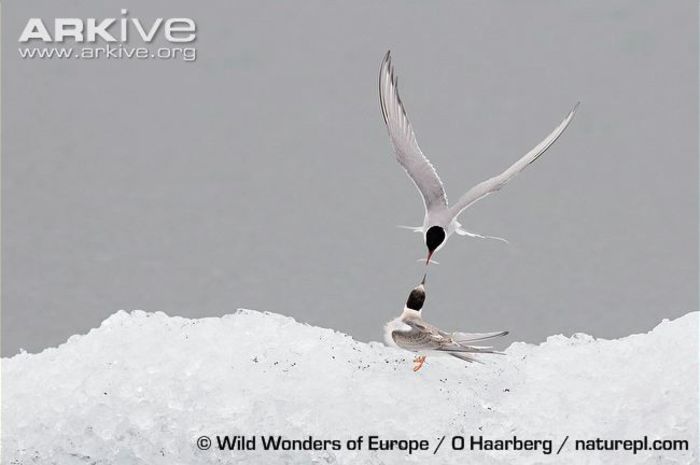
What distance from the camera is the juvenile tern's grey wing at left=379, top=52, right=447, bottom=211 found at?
4.23 m

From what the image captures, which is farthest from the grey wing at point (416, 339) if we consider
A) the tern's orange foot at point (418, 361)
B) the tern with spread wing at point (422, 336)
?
the tern's orange foot at point (418, 361)

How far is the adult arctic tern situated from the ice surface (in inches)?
27.5

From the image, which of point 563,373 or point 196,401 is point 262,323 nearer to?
point 196,401

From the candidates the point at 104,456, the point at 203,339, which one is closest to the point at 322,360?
the point at 203,339

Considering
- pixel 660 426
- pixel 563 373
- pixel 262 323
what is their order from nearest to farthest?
pixel 660 426
pixel 563 373
pixel 262 323

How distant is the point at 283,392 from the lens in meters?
4.25

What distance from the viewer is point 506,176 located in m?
4.14

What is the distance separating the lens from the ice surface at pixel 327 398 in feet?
13.5

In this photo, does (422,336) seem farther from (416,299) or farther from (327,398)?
(327,398)

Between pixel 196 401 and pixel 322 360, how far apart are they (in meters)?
0.64

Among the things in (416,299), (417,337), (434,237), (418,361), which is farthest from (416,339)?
(434,237)

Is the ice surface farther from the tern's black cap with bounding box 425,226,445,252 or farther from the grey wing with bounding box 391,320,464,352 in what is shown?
the tern's black cap with bounding box 425,226,445,252

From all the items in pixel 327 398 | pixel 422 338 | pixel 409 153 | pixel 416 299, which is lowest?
pixel 327 398

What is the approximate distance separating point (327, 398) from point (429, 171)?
1155 mm
